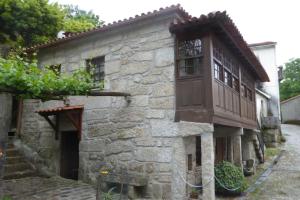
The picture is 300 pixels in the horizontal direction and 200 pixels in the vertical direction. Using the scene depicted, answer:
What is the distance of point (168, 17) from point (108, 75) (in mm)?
2478

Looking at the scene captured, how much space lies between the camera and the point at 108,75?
869cm

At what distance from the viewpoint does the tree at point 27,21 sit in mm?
13185

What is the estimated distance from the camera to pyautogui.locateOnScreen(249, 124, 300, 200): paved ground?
817 centimetres

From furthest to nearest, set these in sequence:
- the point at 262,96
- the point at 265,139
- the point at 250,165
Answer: the point at 262,96
the point at 265,139
the point at 250,165

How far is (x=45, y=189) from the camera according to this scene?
788cm

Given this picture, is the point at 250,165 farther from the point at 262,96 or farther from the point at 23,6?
the point at 23,6

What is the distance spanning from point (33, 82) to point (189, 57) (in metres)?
3.65

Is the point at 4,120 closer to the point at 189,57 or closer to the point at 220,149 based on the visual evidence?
the point at 189,57

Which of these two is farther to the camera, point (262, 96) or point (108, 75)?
point (262, 96)

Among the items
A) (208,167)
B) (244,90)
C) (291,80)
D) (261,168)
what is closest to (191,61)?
(208,167)

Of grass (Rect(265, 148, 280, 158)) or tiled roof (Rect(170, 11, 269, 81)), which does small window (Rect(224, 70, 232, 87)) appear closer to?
tiled roof (Rect(170, 11, 269, 81))

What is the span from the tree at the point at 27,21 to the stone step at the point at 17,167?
598cm

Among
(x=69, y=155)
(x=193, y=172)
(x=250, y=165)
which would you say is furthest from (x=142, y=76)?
(x=250, y=165)

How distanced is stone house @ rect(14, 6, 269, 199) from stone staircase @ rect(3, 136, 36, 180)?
371 millimetres
